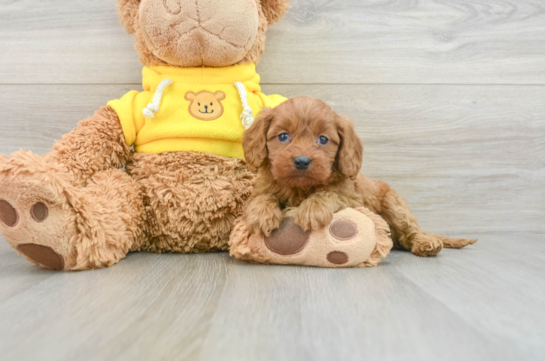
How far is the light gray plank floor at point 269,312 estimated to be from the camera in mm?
675

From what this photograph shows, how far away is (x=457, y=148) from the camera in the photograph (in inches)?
74.7

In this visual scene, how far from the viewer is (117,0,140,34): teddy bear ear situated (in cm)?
146

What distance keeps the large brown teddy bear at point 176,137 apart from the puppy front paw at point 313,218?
286mm

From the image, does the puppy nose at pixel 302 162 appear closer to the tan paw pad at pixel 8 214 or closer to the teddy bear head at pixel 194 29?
the teddy bear head at pixel 194 29

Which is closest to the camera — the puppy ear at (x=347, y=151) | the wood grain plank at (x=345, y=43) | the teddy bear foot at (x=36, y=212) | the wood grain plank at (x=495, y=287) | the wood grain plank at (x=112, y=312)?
the wood grain plank at (x=112, y=312)

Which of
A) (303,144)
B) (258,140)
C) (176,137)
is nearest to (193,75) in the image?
(176,137)

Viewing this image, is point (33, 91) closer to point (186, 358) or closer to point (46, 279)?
point (46, 279)

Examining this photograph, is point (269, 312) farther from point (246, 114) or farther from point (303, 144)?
point (246, 114)

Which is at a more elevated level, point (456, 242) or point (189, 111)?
point (189, 111)

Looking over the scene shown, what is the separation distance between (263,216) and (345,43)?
40.4 inches

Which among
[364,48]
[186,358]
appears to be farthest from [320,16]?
[186,358]

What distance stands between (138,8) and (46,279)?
949 millimetres

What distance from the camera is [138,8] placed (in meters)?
1.45

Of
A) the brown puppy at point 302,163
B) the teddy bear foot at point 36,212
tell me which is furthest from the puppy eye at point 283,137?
the teddy bear foot at point 36,212
